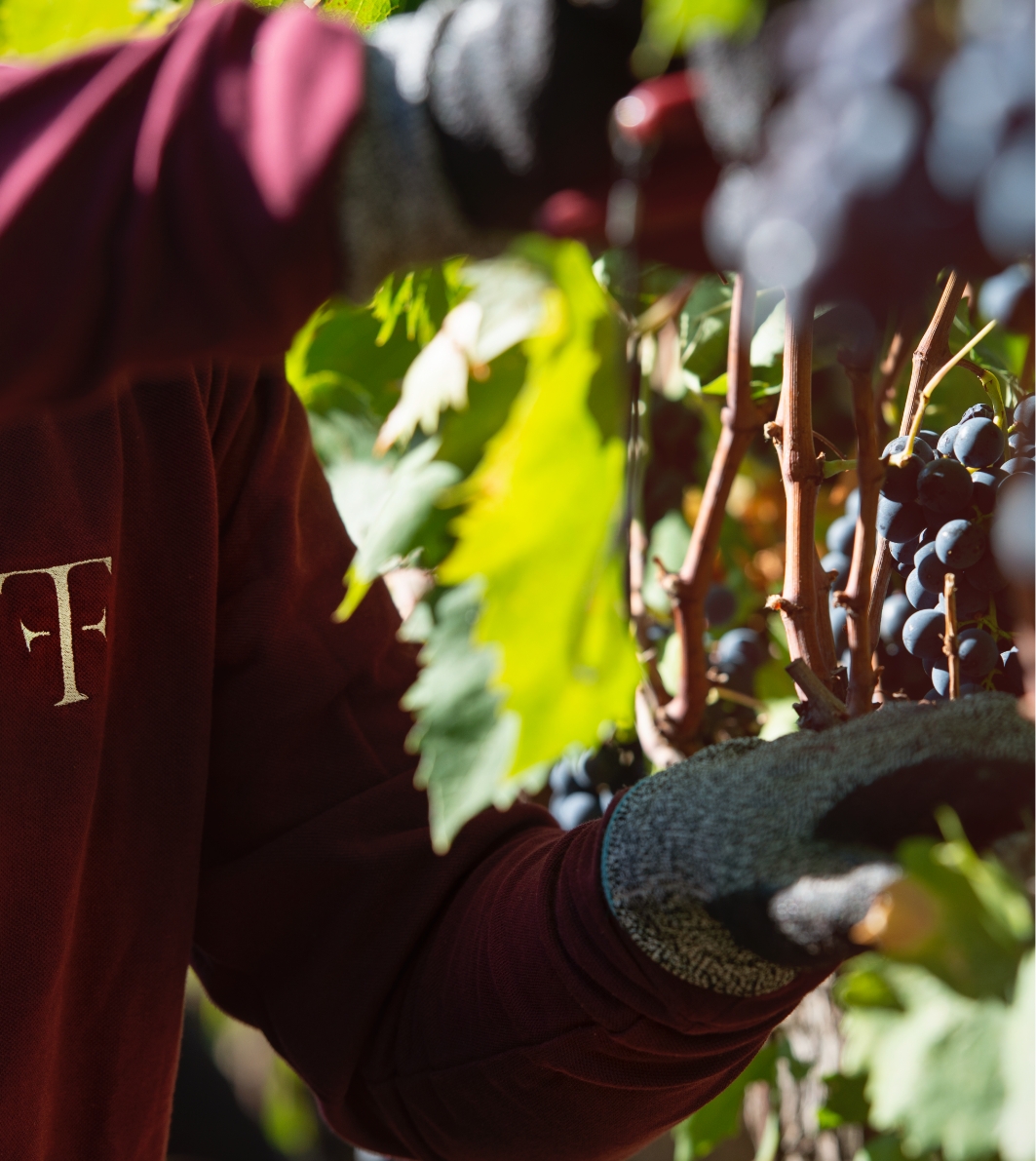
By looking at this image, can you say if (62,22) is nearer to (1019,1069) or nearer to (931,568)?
(931,568)

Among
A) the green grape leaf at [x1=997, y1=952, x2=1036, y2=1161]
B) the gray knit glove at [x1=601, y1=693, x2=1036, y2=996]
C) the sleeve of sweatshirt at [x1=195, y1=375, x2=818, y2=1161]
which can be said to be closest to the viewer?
the green grape leaf at [x1=997, y1=952, x2=1036, y2=1161]

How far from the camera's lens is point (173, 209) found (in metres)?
0.34

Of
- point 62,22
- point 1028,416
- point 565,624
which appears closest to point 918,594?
point 1028,416

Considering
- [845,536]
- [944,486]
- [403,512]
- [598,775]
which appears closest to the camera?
[403,512]

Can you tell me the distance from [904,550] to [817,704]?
0.12 m

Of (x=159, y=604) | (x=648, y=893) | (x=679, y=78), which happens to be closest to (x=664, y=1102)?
(x=648, y=893)

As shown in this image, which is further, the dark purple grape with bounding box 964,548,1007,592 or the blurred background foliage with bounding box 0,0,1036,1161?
the dark purple grape with bounding box 964,548,1007,592

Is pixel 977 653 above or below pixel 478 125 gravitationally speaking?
below

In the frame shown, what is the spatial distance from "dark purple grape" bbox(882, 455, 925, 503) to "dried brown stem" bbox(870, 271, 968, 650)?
0.03 metres

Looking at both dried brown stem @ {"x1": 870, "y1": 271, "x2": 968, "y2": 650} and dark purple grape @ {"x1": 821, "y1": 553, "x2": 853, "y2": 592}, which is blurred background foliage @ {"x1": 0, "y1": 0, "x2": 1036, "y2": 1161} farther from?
dark purple grape @ {"x1": 821, "y1": 553, "x2": 853, "y2": 592}

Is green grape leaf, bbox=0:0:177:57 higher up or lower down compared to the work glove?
higher up

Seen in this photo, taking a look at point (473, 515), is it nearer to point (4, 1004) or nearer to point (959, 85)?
point (959, 85)

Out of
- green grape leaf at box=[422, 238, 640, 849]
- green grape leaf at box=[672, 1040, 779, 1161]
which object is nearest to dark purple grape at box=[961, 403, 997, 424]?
green grape leaf at box=[422, 238, 640, 849]

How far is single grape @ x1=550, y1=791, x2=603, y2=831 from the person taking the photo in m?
1.05
